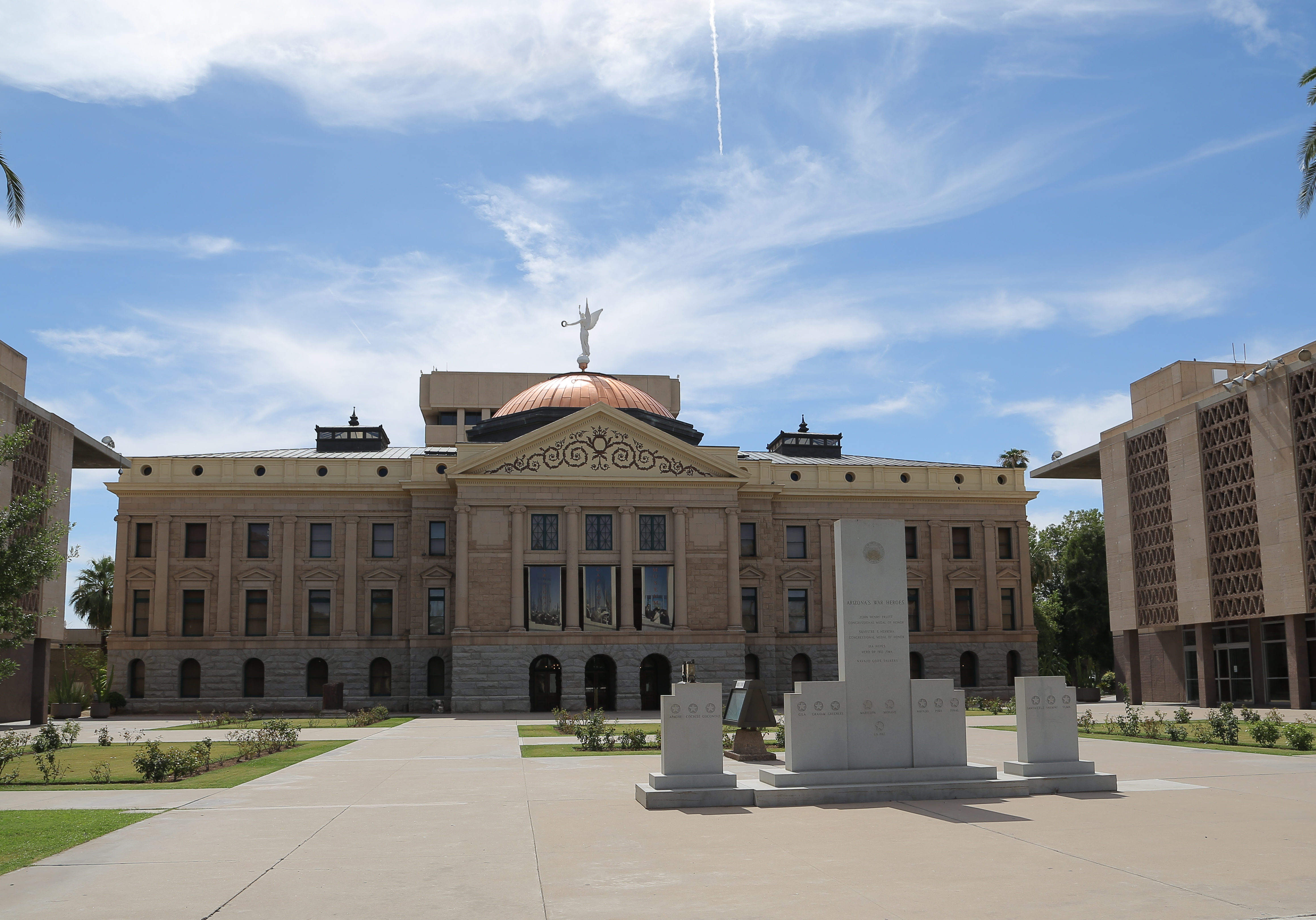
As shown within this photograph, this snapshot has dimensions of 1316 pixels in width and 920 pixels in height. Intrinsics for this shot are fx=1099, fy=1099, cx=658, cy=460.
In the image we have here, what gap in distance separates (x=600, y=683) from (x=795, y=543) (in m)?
13.5

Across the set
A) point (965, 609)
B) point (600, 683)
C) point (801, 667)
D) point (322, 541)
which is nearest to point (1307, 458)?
point (965, 609)

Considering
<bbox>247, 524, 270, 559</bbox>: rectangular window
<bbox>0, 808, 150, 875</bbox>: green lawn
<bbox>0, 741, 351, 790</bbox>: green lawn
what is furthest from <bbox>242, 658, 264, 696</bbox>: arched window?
<bbox>0, 808, 150, 875</bbox>: green lawn

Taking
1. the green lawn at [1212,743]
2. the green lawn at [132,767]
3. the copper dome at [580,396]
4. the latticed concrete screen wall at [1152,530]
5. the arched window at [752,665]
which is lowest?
the green lawn at [1212,743]

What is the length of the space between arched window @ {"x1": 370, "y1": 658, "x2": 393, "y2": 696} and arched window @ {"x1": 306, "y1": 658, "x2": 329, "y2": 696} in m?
2.19

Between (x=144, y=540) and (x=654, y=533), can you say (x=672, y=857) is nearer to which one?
(x=654, y=533)

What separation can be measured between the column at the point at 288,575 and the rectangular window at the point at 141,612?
6.60 meters

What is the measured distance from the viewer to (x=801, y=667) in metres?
59.3

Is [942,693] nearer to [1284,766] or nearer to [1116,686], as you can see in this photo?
[1284,766]

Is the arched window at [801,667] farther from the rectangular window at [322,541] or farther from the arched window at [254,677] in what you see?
the arched window at [254,677]

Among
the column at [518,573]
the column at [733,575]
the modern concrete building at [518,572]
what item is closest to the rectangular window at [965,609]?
the modern concrete building at [518,572]

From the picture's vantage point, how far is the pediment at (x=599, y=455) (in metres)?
53.9

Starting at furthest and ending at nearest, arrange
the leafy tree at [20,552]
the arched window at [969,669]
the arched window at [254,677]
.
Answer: the arched window at [969,669], the arched window at [254,677], the leafy tree at [20,552]

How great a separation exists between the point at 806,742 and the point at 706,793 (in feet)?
6.61

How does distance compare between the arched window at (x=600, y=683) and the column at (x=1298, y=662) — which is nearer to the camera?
the column at (x=1298, y=662)
